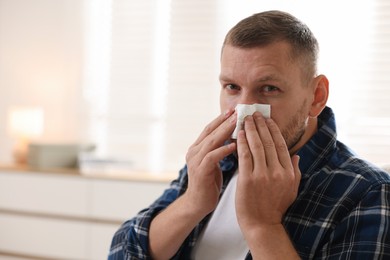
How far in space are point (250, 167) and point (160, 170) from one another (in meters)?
2.29

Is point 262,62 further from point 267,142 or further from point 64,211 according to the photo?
point 64,211

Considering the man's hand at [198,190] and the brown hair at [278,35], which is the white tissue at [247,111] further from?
the brown hair at [278,35]

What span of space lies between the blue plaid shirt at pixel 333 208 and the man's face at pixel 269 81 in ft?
0.33

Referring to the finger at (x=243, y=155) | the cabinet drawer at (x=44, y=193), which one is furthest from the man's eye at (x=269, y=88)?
the cabinet drawer at (x=44, y=193)

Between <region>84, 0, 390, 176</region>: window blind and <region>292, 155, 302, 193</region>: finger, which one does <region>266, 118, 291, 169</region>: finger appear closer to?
<region>292, 155, 302, 193</region>: finger

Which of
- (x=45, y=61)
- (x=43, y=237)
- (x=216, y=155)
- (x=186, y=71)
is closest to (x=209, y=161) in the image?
(x=216, y=155)

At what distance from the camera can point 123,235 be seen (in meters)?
1.72

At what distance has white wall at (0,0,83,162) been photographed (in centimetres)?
384

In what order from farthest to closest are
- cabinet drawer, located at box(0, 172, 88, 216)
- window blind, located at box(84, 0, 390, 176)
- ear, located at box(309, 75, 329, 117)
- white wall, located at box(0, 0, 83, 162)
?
white wall, located at box(0, 0, 83, 162)
cabinet drawer, located at box(0, 172, 88, 216)
window blind, located at box(84, 0, 390, 176)
ear, located at box(309, 75, 329, 117)

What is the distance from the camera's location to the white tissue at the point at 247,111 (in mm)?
1431

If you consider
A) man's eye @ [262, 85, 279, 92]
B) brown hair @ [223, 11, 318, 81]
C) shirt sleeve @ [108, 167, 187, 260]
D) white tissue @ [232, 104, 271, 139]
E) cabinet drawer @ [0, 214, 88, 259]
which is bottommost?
cabinet drawer @ [0, 214, 88, 259]

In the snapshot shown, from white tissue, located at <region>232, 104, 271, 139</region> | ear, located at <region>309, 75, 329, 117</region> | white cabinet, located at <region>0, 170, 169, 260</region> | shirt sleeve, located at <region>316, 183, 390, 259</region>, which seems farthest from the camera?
white cabinet, located at <region>0, 170, 169, 260</region>

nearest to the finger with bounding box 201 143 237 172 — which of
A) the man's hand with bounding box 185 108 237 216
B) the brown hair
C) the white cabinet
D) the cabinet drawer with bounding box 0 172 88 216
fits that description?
the man's hand with bounding box 185 108 237 216

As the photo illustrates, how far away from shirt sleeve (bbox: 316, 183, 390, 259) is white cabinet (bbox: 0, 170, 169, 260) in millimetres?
1889
